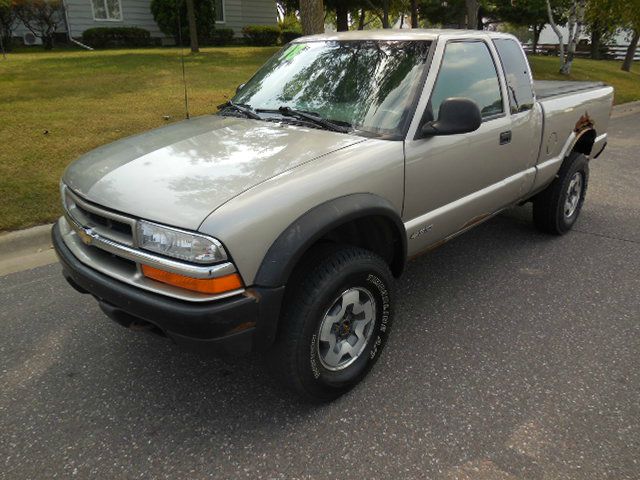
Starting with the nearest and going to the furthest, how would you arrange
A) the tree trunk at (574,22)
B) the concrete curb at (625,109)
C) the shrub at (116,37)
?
the concrete curb at (625,109) → the tree trunk at (574,22) → the shrub at (116,37)

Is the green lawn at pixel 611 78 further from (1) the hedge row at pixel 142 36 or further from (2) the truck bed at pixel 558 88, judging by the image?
Result: (1) the hedge row at pixel 142 36

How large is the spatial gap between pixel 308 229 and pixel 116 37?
2195cm

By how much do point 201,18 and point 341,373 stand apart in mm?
22337

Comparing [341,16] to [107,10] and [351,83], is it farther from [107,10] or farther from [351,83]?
[351,83]

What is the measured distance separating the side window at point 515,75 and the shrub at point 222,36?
69.8 feet

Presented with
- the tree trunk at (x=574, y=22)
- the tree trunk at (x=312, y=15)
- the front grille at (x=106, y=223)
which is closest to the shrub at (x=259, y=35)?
the tree trunk at (x=574, y=22)

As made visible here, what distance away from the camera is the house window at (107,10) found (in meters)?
21.6

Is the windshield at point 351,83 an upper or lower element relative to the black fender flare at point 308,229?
upper

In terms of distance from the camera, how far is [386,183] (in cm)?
270

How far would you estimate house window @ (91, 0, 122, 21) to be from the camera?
21.6m

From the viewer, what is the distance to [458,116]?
8.99ft

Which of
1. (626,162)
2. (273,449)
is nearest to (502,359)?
(273,449)

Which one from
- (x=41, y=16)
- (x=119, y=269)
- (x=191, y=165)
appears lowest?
(x=119, y=269)

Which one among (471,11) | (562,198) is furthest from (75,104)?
(471,11)
